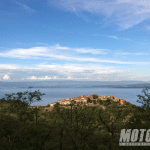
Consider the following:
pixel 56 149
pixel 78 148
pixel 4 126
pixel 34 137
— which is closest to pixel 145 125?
pixel 78 148

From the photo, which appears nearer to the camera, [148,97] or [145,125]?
[145,125]

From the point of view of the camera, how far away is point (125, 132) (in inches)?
259

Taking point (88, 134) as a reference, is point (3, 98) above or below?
above

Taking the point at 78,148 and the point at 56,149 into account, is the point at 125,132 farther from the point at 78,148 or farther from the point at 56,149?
the point at 56,149

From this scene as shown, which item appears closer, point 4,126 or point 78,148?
point 78,148

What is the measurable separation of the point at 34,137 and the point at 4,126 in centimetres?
227

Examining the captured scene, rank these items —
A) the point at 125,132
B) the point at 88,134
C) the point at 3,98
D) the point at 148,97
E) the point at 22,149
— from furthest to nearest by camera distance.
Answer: the point at 3,98
the point at 148,97
the point at 125,132
the point at 88,134
the point at 22,149

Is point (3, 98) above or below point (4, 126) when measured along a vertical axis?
above

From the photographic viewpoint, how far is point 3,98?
10.0m

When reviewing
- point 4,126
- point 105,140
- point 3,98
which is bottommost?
point 105,140

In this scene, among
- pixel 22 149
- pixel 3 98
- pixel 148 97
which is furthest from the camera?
pixel 3 98

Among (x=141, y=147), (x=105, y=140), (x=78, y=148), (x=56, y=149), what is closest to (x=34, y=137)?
(x=56, y=149)

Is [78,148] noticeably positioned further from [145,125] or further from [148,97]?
[148,97]

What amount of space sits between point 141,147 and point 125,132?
0.86 m
